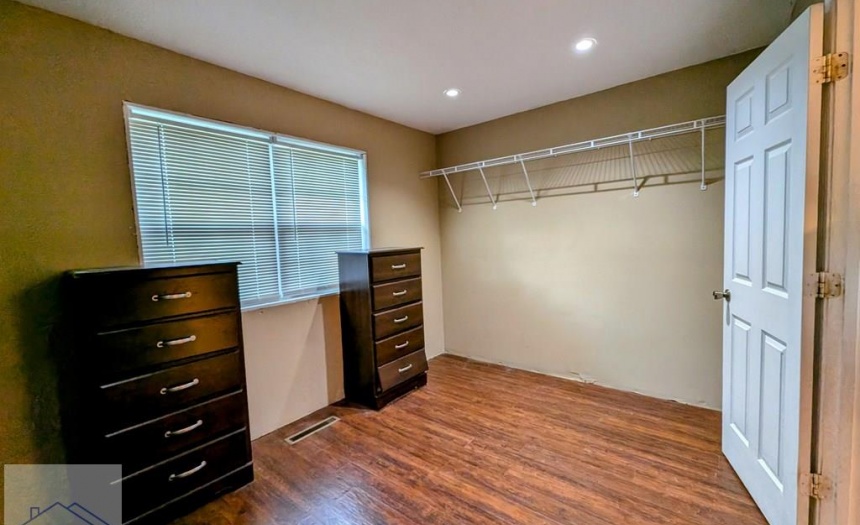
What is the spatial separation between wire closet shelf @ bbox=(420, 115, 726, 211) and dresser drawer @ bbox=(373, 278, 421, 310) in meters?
1.19

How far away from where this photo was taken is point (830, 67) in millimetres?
1254

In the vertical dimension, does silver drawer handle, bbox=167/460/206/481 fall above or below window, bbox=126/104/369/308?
below

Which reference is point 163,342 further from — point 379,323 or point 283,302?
point 379,323

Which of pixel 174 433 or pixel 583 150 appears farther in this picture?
pixel 583 150

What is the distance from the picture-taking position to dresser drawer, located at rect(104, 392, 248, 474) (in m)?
1.55

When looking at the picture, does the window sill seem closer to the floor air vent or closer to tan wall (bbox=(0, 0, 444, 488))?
tan wall (bbox=(0, 0, 444, 488))

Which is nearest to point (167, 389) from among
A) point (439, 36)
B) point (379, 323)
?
point (379, 323)

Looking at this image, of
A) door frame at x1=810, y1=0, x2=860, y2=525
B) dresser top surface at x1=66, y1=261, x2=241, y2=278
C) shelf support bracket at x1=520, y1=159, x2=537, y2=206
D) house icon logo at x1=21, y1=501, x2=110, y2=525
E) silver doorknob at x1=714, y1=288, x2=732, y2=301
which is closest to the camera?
door frame at x1=810, y1=0, x2=860, y2=525

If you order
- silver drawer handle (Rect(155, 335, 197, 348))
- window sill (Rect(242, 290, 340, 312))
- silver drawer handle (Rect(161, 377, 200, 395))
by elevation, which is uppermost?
window sill (Rect(242, 290, 340, 312))

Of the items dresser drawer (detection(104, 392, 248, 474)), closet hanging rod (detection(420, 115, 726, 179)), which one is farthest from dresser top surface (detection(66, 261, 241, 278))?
closet hanging rod (detection(420, 115, 726, 179))

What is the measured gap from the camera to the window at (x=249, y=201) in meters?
1.99

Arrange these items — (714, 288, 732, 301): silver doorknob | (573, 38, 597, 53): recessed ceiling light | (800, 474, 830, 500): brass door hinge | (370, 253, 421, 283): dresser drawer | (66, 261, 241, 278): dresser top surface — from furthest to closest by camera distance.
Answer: (370, 253, 421, 283): dresser drawer → (573, 38, 597, 53): recessed ceiling light → (714, 288, 732, 301): silver doorknob → (66, 261, 241, 278): dresser top surface → (800, 474, 830, 500): brass door hinge

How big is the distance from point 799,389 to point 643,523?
84 centimetres

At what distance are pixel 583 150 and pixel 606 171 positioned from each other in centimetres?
25
